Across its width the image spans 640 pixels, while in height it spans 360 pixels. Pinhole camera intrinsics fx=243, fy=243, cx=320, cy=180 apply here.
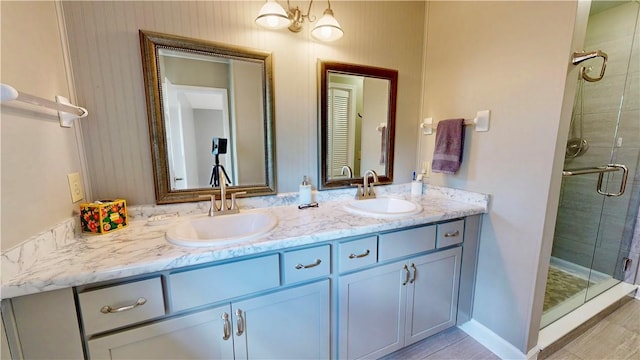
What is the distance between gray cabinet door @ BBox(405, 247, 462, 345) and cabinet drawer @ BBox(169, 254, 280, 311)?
0.79 m

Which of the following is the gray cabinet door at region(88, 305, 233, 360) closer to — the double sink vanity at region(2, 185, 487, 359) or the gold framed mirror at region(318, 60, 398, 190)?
the double sink vanity at region(2, 185, 487, 359)

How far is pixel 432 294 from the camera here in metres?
1.47

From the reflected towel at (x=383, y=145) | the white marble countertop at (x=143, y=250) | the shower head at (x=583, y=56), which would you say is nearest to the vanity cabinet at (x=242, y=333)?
the white marble countertop at (x=143, y=250)

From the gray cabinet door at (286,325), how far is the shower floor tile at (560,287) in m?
1.64

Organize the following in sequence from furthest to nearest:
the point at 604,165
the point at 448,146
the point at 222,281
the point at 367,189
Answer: the point at 604,165 → the point at 367,189 → the point at 448,146 → the point at 222,281

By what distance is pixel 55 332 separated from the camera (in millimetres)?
765

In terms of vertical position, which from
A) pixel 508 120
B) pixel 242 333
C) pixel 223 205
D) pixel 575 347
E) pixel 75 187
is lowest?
pixel 575 347

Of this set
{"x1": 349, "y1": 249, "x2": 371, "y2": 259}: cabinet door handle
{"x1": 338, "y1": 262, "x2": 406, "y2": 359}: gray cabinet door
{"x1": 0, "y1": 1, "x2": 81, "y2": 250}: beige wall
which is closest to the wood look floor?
{"x1": 338, "y1": 262, "x2": 406, "y2": 359}: gray cabinet door

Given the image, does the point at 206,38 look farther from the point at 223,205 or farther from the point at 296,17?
the point at 223,205

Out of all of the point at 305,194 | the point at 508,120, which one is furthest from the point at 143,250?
the point at 508,120

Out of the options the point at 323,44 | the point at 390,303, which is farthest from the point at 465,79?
the point at 390,303

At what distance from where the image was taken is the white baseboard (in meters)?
1.42

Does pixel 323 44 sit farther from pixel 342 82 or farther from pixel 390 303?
pixel 390 303

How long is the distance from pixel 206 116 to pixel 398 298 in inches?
57.6
